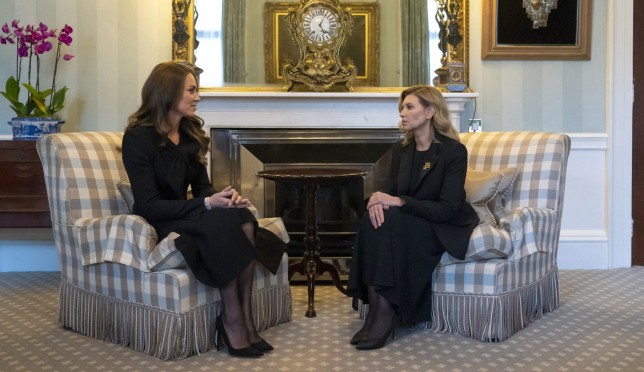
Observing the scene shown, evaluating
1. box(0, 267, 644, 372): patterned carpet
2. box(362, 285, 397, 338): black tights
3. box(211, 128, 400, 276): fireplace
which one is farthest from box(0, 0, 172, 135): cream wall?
box(362, 285, 397, 338): black tights

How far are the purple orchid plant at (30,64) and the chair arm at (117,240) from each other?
4.95ft

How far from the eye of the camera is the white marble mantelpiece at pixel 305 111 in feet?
16.6

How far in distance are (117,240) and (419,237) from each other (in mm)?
1248

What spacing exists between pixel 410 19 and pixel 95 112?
199 centimetres

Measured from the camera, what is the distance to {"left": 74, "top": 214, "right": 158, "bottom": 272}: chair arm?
3.39m

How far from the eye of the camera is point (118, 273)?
3512 mm

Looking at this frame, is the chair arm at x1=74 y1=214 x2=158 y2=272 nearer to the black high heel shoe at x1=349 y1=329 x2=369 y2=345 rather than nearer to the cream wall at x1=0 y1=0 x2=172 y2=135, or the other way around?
the black high heel shoe at x1=349 y1=329 x2=369 y2=345

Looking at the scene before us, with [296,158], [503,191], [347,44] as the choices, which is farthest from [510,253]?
[347,44]

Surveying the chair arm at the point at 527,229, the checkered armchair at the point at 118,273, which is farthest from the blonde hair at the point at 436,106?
the checkered armchair at the point at 118,273

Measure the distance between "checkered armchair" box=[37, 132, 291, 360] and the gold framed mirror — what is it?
120cm

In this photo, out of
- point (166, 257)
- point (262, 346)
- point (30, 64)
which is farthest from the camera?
point (30, 64)

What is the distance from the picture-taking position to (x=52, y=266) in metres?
5.29

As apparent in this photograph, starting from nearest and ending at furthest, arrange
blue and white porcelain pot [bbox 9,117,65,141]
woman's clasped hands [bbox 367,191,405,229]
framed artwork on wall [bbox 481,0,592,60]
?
woman's clasped hands [bbox 367,191,405,229] < blue and white porcelain pot [bbox 9,117,65,141] < framed artwork on wall [bbox 481,0,592,60]

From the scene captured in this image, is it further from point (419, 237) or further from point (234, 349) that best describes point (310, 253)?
point (234, 349)
